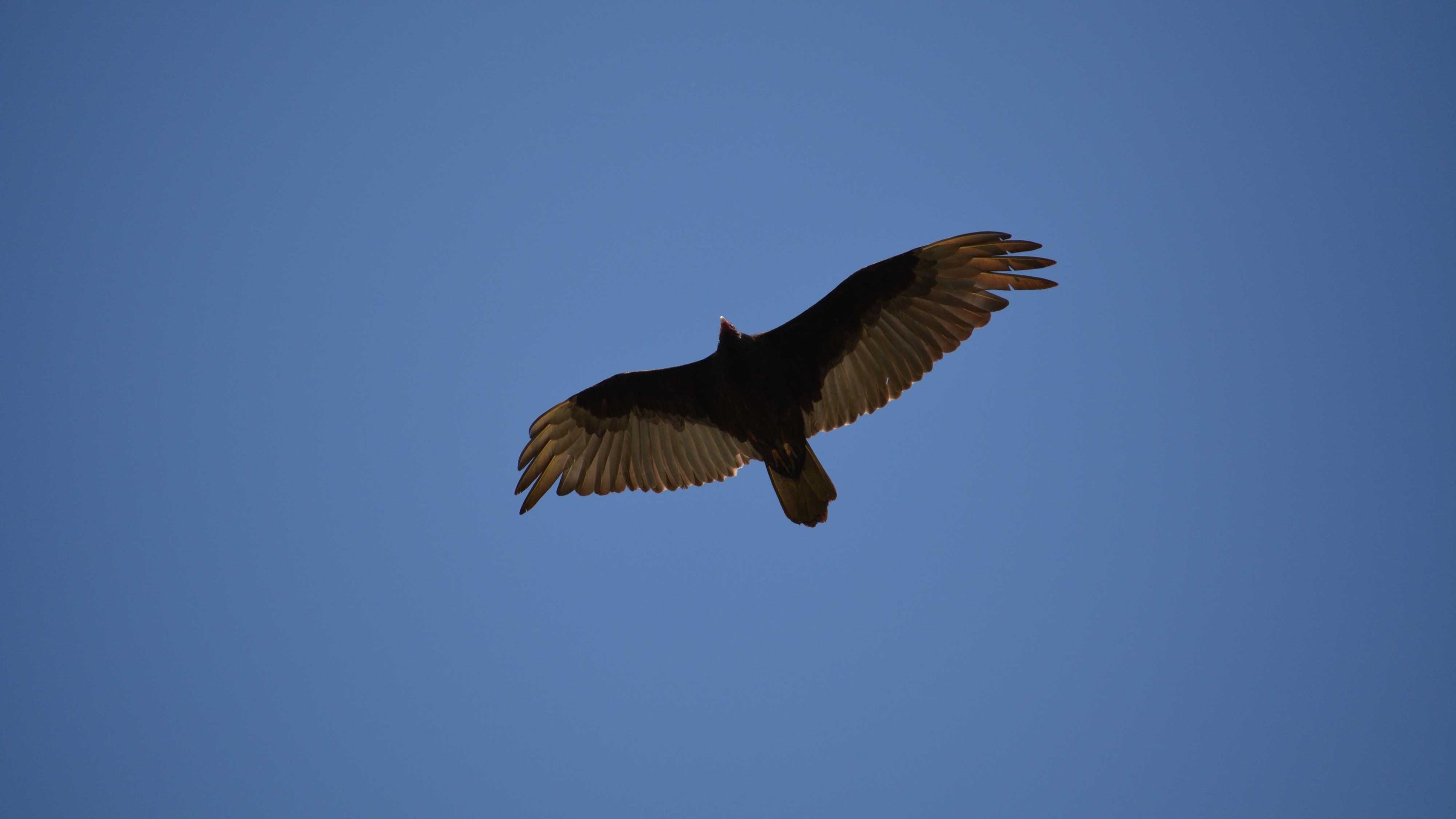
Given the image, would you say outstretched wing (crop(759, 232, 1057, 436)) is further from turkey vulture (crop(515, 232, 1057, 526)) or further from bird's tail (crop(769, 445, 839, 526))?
bird's tail (crop(769, 445, 839, 526))

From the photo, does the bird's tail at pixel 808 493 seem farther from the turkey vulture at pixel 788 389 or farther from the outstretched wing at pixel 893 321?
the outstretched wing at pixel 893 321

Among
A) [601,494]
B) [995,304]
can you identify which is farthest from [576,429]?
[995,304]

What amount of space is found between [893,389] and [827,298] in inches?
36.7

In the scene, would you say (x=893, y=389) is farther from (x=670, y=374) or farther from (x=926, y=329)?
(x=670, y=374)

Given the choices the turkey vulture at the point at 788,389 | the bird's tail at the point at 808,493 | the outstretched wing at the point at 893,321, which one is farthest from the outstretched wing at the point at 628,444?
the outstretched wing at the point at 893,321

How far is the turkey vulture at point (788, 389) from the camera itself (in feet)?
23.7

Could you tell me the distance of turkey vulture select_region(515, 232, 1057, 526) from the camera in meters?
7.22

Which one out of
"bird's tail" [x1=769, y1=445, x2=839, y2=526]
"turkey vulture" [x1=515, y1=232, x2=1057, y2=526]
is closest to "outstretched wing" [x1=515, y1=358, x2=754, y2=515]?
"turkey vulture" [x1=515, y1=232, x2=1057, y2=526]

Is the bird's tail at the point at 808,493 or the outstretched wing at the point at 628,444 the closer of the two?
the bird's tail at the point at 808,493

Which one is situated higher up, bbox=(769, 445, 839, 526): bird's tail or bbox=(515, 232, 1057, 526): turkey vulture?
bbox=(515, 232, 1057, 526): turkey vulture

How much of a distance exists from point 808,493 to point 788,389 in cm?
88

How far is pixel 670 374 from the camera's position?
7875 millimetres

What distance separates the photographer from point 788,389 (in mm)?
7438

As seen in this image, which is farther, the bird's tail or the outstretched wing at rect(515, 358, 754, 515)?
the outstretched wing at rect(515, 358, 754, 515)
